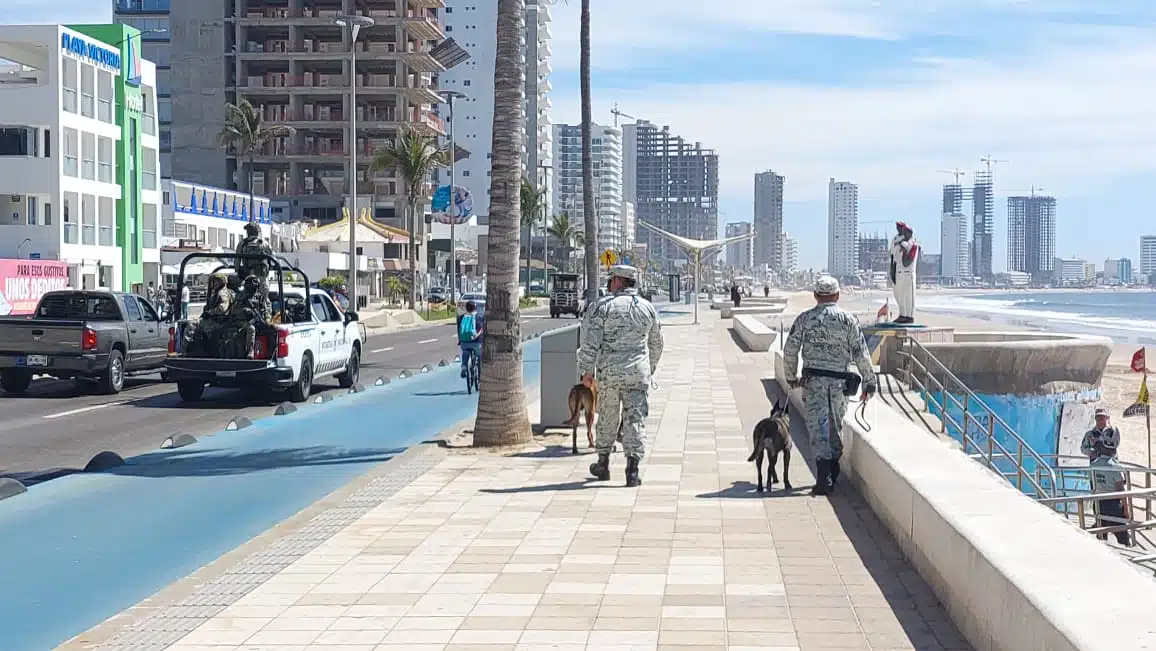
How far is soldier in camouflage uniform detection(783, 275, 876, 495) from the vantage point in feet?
34.7

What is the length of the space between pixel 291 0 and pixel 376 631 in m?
93.1

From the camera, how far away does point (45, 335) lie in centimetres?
2069

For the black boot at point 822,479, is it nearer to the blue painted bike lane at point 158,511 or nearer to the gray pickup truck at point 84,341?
the blue painted bike lane at point 158,511

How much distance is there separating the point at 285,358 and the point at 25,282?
2582cm

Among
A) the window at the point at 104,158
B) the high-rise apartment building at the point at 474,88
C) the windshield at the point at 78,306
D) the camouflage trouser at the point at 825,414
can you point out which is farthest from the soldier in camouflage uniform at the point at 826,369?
the high-rise apartment building at the point at 474,88

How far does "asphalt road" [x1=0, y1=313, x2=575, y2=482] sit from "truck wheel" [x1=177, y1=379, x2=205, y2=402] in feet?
0.60

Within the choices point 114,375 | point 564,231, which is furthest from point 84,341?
point 564,231

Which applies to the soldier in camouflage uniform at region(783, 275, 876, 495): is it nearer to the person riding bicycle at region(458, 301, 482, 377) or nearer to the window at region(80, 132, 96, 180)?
the person riding bicycle at region(458, 301, 482, 377)

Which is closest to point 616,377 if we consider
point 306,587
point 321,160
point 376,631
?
point 306,587

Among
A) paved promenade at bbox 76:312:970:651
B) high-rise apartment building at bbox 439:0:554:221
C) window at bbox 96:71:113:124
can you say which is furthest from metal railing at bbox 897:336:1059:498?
high-rise apartment building at bbox 439:0:554:221

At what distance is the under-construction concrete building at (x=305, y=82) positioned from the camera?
9438 centimetres

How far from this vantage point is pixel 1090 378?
100ft

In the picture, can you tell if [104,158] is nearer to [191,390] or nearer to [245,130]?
[245,130]

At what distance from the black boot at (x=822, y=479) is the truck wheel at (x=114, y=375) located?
553 inches
